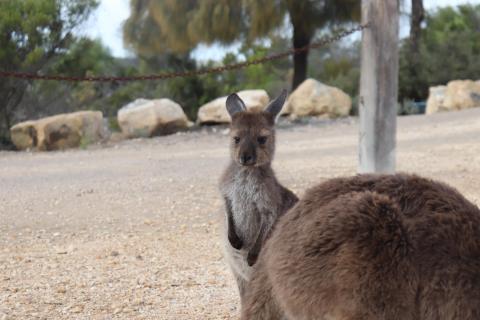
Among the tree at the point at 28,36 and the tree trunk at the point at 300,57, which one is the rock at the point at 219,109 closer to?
the tree at the point at 28,36

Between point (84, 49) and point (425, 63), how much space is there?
33.1 ft

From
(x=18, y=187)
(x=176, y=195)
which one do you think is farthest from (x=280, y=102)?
(x=18, y=187)

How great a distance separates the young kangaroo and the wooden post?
5.63 ft

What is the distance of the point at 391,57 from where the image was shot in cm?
664

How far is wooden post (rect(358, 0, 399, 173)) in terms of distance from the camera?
21.7 feet

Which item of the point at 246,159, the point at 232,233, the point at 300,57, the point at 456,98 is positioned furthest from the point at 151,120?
the point at 232,233

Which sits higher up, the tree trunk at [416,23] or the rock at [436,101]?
the tree trunk at [416,23]

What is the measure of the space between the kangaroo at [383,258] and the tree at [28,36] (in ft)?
51.5

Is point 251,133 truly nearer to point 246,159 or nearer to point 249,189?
point 246,159

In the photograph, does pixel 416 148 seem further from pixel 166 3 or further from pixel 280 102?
pixel 166 3

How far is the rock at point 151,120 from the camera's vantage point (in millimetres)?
17078

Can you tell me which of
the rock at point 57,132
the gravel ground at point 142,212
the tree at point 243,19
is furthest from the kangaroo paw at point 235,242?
the tree at point 243,19

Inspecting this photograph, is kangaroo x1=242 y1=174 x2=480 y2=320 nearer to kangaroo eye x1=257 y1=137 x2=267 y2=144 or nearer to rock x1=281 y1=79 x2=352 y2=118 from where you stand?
kangaroo eye x1=257 y1=137 x2=267 y2=144

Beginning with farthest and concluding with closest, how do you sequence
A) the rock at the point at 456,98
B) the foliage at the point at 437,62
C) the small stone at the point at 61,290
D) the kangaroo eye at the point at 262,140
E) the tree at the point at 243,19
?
the foliage at the point at 437,62 < the tree at the point at 243,19 < the rock at the point at 456,98 < the small stone at the point at 61,290 < the kangaroo eye at the point at 262,140
